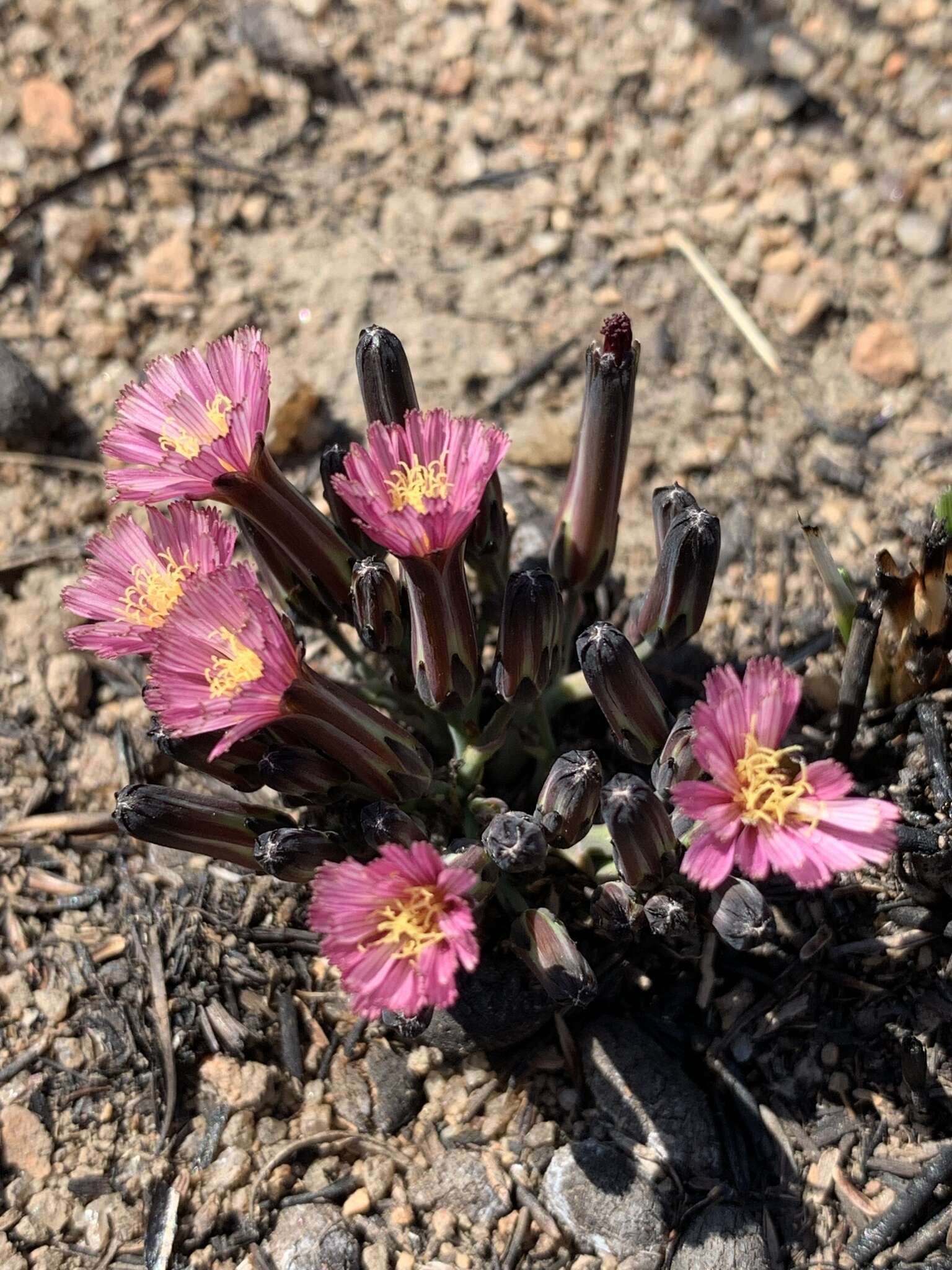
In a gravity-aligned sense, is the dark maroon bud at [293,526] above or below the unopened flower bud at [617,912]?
above

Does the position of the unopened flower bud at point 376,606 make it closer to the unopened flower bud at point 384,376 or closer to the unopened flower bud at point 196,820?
the unopened flower bud at point 384,376

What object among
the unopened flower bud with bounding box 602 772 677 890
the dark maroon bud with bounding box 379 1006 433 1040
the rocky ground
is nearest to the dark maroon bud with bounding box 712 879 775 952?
the unopened flower bud with bounding box 602 772 677 890

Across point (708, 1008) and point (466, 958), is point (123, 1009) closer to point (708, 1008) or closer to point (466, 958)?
point (466, 958)

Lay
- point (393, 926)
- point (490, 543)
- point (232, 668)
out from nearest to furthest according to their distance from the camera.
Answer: point (393, 926), point (232, 668), point (490, 543)

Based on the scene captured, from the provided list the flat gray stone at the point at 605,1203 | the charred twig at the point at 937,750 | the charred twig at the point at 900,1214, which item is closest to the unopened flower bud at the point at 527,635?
the charred twig at the point at 937,750

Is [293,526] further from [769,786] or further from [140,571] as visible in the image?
[769,786]

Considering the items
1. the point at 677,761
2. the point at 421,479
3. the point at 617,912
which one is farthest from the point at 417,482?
Answer: the point at 617,912

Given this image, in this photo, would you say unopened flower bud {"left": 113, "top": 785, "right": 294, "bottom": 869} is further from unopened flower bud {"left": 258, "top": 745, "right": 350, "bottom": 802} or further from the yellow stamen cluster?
the yellow stamen cluster
